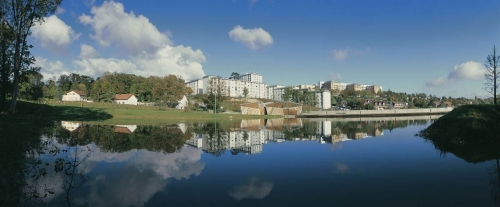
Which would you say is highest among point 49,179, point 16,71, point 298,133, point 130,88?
point 130,88

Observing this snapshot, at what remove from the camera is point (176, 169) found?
11359 mm

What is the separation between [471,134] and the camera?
1939cm

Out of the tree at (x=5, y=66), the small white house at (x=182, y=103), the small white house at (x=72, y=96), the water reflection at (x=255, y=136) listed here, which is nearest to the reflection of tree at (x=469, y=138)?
the water reflection at (x=255, y=136)

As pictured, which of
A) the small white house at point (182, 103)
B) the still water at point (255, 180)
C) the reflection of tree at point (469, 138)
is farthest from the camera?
the small white house at point (182, 103)

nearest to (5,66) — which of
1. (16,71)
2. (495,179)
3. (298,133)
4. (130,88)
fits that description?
(16,71)

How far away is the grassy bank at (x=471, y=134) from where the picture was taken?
15325mm

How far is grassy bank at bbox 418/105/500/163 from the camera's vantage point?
15325mm

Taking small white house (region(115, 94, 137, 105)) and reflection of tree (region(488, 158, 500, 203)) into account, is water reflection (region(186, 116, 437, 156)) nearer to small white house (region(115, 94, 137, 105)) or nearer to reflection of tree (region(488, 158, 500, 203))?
reflection of tree (region(488, 158, 500, 203))

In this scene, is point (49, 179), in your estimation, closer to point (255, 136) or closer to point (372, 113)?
point (255, 136)

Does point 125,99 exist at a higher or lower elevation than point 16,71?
lower

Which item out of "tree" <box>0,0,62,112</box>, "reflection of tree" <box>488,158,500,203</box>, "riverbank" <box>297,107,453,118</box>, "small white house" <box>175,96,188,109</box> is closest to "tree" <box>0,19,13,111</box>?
"tree" <box>0,0,62,112</box>

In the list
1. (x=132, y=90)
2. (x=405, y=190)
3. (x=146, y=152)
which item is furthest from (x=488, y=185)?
(x=132, y=90)

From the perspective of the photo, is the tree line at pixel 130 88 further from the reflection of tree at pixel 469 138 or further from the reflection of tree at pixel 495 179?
the reflection of tree at pixel 495 179

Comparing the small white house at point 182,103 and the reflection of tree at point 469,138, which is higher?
the small white house at point 182,103
